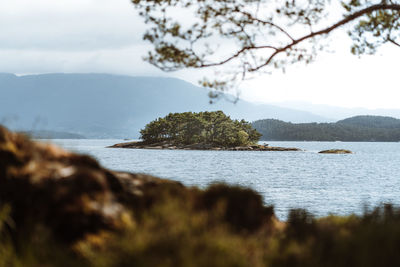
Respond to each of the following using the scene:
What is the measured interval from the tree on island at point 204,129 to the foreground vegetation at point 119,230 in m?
127

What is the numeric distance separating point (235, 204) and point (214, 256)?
270 cm

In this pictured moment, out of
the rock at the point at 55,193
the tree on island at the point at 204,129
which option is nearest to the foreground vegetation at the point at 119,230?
the rock at the point at 55,193

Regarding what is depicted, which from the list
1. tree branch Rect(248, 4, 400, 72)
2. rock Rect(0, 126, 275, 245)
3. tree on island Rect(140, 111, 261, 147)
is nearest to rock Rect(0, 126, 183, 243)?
rock Rect(0, 126, 275, 245)

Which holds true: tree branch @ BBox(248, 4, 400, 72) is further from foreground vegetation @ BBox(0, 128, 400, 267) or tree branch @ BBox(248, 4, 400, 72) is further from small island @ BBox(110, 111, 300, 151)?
small island @ BBox(110, 111, 300, 151)

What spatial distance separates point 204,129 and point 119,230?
134889mm

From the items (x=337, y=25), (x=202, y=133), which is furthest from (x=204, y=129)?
(x=337, y=25)

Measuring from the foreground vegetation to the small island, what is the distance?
12748 cm

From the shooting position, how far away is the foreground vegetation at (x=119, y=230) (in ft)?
17.8

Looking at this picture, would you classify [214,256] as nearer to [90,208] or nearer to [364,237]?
[90,208]

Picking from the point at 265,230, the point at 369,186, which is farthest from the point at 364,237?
the point at 369,186

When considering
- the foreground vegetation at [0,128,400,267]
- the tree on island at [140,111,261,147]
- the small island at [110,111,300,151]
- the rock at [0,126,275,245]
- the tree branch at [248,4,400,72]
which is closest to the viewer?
the foreground vegetation at [0,128,400,267]

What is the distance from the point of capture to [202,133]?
142 m

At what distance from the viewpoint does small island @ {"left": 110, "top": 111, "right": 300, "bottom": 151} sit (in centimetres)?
13775

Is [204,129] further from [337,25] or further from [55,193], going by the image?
[55,193]
